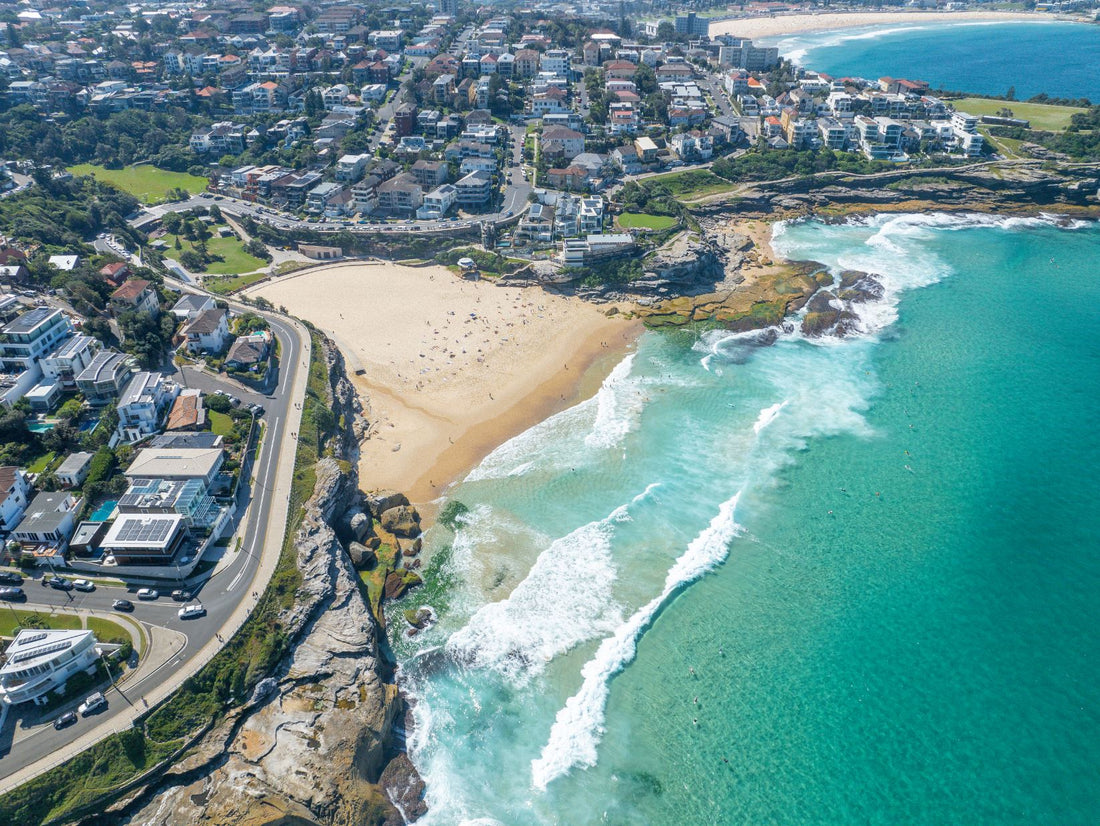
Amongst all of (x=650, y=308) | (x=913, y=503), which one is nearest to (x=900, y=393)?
(x=913, y=503)

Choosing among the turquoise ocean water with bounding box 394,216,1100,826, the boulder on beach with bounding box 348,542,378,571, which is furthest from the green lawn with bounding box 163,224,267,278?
the boulder on beach with bounding box 348,542,378,571

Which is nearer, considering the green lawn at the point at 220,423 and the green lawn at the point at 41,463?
the green lawn at the point at 41,463

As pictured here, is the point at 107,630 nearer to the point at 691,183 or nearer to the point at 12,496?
the point at 12,496

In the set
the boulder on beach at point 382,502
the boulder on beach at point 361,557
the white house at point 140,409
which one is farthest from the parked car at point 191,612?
the white house at point 140,409

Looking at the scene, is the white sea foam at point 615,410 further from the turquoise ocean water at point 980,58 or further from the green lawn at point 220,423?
the turquoise ocean water at point 980,58

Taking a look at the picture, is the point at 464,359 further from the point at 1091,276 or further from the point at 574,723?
the point at 1091,276

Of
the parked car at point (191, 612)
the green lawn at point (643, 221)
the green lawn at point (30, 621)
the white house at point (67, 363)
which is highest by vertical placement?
the white house at point (67, 363)

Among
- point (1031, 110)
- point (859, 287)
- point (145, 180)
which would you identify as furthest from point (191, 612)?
point (1031, 110)

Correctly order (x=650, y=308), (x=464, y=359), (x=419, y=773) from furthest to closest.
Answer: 1. (x=650, y=308)
2. (x=464, y=359)
3. (x=419, y=773)
